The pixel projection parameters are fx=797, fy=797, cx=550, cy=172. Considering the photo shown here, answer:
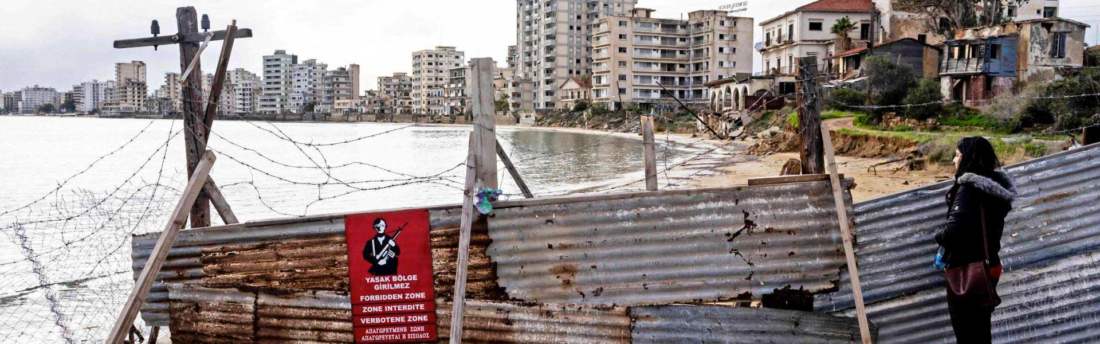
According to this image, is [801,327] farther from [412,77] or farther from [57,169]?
[412,77]

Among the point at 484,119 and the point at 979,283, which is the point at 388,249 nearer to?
the point at 484,119

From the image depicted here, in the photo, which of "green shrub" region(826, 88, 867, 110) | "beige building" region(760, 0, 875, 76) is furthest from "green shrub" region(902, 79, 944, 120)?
"beige building" region(760, 0, 875, 76)

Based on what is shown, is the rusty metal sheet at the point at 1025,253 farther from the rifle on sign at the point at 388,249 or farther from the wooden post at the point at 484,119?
the rifle on sign at the point at 388,249

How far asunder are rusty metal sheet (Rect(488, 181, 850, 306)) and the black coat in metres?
0.70

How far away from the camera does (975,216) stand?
15.0ft

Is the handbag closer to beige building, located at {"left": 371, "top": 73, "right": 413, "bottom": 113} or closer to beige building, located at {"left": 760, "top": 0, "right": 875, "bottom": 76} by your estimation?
beige building, located at {"left": 760, "top": 0, "right": 875, "bottom": 76}

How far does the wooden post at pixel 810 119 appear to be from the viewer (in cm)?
524

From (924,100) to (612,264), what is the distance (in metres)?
36.2

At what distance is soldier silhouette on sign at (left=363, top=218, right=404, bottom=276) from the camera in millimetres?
5457

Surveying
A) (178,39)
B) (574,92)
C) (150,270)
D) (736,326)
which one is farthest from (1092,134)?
(574,92)

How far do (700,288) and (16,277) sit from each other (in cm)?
1503

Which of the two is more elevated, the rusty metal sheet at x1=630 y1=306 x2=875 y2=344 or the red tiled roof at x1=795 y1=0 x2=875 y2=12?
the red tiled roof at x1=795 y1=0 x2=875 y2=12

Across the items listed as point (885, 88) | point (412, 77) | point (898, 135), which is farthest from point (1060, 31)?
point (412, 77)

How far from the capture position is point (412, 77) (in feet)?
577
